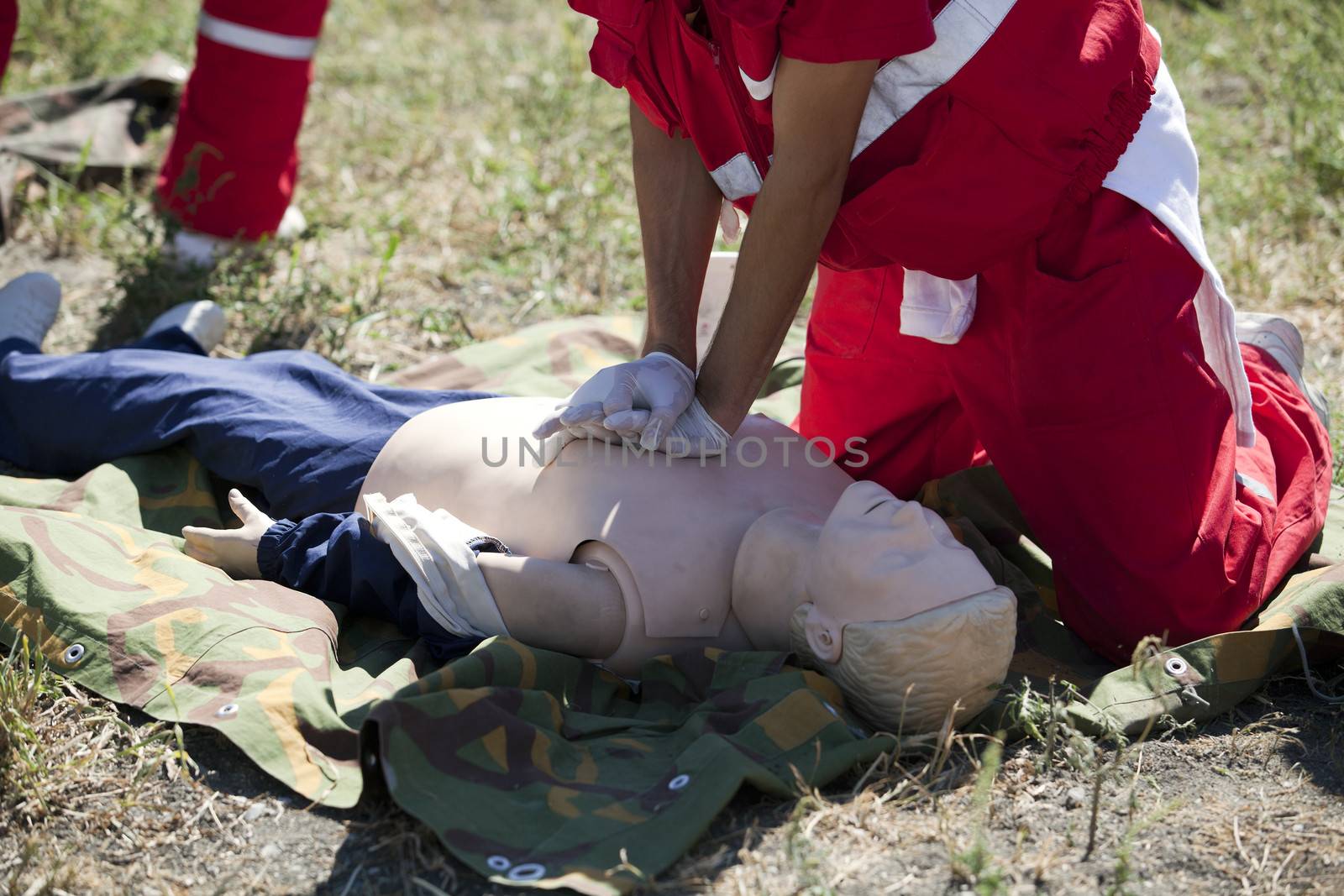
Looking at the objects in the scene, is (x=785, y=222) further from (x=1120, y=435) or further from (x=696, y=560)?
(x=1120, y=435)

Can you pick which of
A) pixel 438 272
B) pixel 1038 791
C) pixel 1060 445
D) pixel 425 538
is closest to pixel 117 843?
pixel 425 538

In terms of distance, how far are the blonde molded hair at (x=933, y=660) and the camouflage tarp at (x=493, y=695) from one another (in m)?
0.07

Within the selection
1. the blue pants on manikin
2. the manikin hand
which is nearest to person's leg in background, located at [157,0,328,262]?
the blue pants on manikin

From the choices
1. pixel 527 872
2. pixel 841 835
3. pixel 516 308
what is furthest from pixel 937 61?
pixel 516 308

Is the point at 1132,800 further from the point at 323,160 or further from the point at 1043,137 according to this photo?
the point at 323,160

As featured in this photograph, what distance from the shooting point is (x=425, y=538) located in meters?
1.81

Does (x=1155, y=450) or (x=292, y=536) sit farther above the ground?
(x=1155, y=450)

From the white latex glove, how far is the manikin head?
268 mm

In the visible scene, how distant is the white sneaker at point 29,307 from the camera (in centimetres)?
252

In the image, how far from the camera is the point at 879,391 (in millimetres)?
2254

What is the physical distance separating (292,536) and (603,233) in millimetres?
1763

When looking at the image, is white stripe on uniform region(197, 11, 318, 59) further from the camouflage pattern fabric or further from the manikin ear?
the manikin ear

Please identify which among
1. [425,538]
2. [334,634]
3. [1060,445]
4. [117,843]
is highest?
[1060,445]

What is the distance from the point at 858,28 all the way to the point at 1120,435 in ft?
2.56
